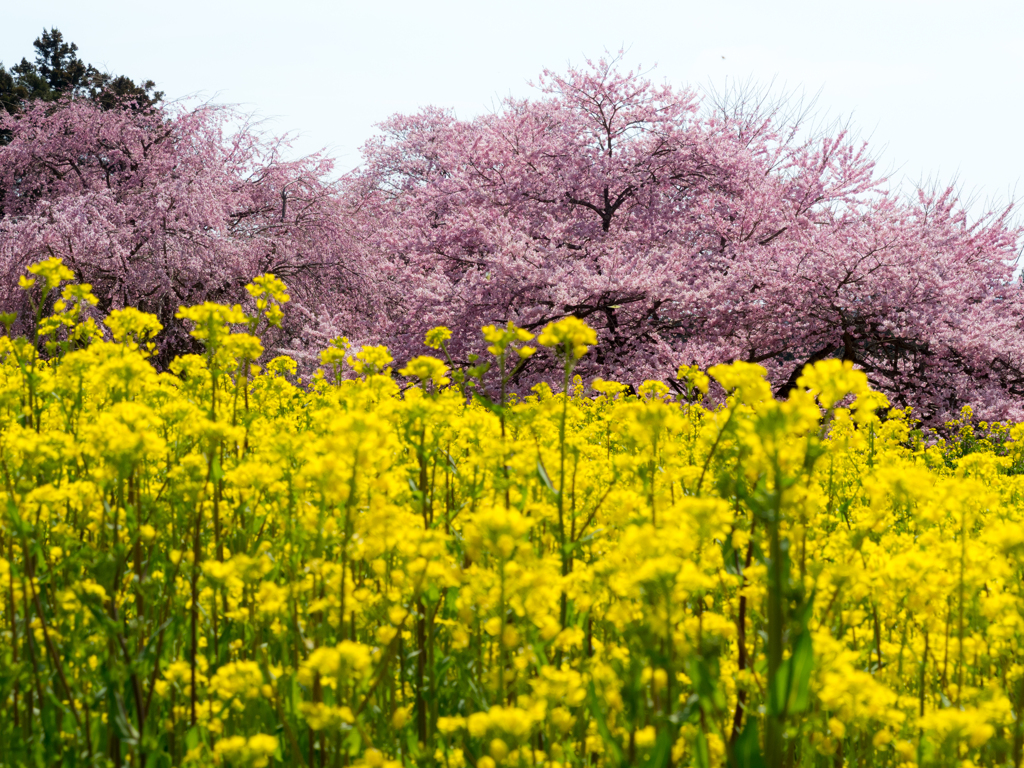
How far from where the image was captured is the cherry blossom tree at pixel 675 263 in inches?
412

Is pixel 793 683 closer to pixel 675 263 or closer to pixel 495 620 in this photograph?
pixel 495 620

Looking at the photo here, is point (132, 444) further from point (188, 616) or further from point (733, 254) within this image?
point (733, 254)

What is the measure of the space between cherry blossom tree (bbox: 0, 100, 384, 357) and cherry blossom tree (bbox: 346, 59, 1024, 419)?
207 cm

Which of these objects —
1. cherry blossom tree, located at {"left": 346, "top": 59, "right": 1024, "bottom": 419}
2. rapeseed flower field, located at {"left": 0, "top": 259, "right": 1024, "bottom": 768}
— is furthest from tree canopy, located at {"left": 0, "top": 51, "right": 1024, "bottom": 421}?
rapeseed flower field, located at {"left": 0, "top": 259, "right": 1024, "bottom": 768}

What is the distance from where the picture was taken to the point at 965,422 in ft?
34.6

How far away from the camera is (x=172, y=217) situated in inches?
507

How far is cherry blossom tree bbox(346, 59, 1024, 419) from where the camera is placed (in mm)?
10469

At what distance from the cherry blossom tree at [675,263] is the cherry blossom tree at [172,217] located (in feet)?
6.80

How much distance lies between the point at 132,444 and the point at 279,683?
670 millimetres

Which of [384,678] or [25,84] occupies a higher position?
[25,84]

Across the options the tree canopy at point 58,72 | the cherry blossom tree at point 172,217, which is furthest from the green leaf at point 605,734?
the tree canopy at point 58,72

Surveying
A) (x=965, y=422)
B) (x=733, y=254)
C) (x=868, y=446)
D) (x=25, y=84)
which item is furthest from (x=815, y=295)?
(x=25, y=84)

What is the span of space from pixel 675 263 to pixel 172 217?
8455mm

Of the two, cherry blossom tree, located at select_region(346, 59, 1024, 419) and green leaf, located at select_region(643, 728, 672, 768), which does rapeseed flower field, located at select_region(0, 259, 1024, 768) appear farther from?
cherry blossom tree, located at select_region(346, 59, 1024, 419)
